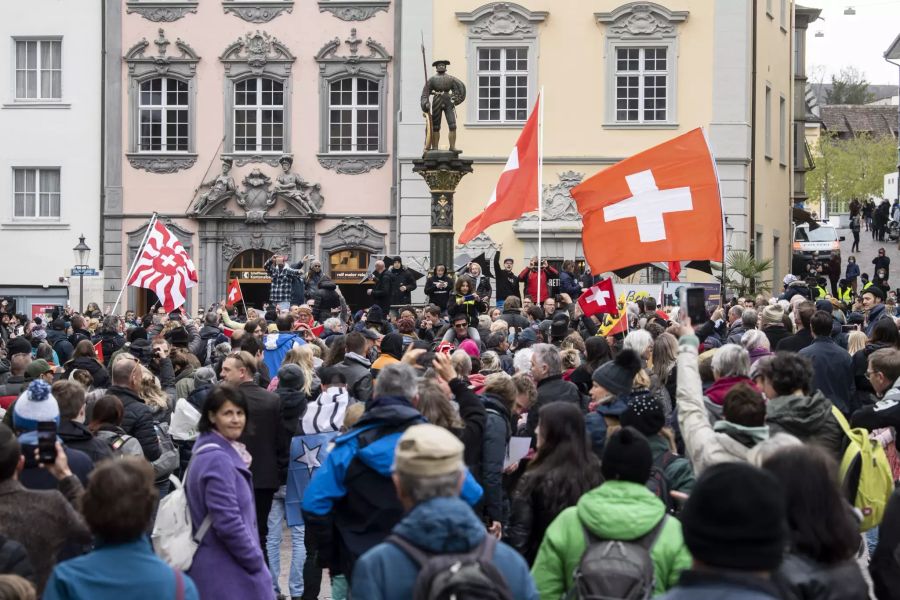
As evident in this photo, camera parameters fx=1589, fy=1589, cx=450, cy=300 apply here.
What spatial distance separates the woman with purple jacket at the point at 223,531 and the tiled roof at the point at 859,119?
112 m

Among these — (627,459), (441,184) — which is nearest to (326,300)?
(441,184)

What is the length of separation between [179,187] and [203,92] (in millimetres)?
2431

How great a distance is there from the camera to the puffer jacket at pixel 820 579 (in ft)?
16.9

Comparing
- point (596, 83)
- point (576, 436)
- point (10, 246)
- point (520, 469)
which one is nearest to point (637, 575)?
point (576, 436)

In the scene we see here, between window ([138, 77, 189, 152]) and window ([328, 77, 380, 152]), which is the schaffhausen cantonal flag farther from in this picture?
window ([138, 77, 189, 152])

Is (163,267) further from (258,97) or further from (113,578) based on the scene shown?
(113,578)

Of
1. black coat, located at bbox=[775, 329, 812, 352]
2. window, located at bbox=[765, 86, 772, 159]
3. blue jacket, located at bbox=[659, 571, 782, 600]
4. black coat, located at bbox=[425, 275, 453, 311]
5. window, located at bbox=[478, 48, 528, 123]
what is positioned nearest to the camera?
blue jacket, located at bbox=[659, 571, 782, 600]

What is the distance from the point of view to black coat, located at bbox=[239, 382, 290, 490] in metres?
10.5

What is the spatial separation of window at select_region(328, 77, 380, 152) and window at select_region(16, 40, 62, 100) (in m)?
6.96

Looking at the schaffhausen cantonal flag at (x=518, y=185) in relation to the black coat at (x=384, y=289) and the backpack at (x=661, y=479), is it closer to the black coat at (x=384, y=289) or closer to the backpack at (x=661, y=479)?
the black coat at (x=384, y=289)

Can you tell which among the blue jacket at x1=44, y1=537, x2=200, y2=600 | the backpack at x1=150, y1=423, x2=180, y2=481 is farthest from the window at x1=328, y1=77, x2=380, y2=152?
the blue jacket at x1=44, y1=537, x2=200, y2=600

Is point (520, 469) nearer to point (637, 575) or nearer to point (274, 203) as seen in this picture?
point (637, 575)

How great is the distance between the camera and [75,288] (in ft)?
129

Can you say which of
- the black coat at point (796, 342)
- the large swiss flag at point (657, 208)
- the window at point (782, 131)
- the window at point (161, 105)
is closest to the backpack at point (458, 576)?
the black coat at point (796, 342)
